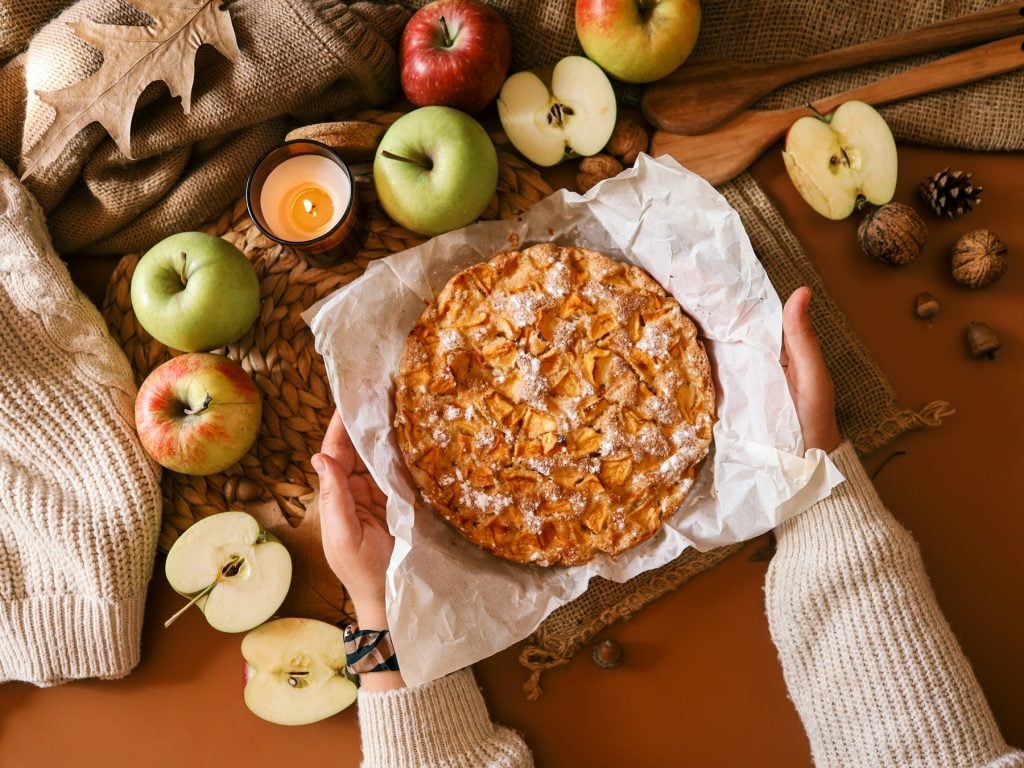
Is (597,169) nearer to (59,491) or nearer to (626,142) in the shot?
(626,142)

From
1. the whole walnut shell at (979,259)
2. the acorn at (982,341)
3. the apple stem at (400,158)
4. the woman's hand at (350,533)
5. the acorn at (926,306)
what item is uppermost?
the apple stem at (400,158)

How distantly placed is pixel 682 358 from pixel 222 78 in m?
0.96

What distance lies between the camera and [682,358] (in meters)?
1.39

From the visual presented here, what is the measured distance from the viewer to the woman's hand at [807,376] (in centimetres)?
127

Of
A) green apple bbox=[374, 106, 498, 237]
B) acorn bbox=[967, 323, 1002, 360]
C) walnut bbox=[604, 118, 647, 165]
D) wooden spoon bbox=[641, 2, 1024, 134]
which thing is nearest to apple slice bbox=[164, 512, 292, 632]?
green apple bbox=[374, 106, 498, 237]

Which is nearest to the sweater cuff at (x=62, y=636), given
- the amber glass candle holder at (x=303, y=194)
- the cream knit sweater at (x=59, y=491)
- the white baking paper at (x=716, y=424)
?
the cream knit sweater at (x=59, y=491)

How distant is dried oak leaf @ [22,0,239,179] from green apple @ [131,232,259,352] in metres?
0.22

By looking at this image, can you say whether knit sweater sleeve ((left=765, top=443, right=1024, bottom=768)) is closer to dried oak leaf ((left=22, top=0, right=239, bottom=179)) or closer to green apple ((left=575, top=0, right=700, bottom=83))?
green apple ((left=575, top=0, right=700, bottom=83))

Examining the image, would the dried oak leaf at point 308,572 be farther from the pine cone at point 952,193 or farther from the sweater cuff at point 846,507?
the pine cone at point 952,193

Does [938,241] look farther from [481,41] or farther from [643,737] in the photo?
[643,737]

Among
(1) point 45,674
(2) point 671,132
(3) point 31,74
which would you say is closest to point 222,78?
(3) point 31,74

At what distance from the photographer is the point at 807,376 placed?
1.29 meters

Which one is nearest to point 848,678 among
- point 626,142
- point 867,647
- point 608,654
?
point 867,647

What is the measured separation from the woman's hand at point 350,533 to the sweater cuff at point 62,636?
409 mm
